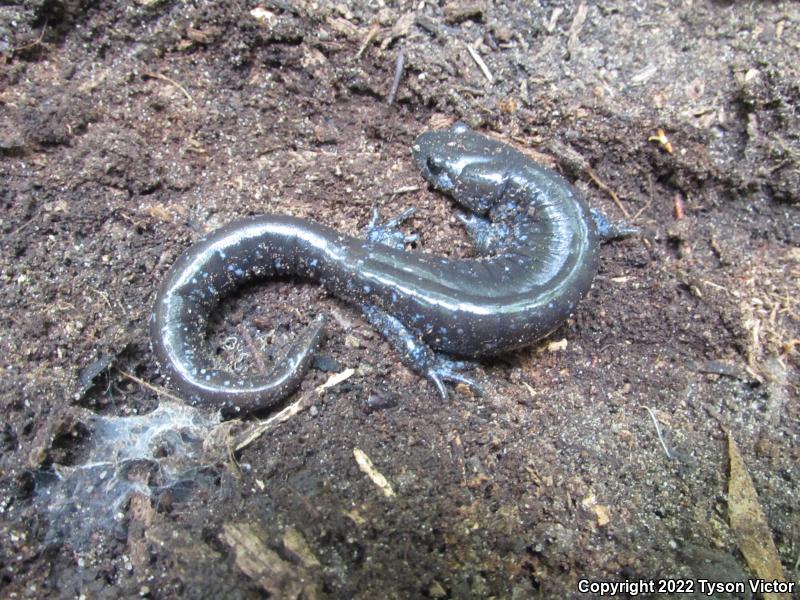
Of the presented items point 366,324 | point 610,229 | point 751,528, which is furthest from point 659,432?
point 366,324

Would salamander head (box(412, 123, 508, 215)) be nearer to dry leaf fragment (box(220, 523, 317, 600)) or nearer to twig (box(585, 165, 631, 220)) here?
twig (box(585, 165, 631, 220))

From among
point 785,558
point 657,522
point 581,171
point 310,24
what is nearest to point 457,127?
point 581,171

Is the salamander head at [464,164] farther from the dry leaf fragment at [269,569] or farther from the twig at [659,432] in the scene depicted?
the dry leaf fragment at [269,569]

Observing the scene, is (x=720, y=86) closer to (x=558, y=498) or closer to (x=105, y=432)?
(x=558, y=498)

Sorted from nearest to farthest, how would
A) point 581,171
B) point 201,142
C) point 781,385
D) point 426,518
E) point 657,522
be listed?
point 426,518 → point 657,522 → point 781,385 → point 201,142 → point 581,171

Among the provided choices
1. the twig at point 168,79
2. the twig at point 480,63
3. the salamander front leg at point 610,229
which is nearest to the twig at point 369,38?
the twig at point 480,63

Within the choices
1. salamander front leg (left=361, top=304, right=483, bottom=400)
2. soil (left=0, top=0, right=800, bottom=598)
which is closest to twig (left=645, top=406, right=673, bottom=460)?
soil (left=0, top=0, right=800, bottom=598)
